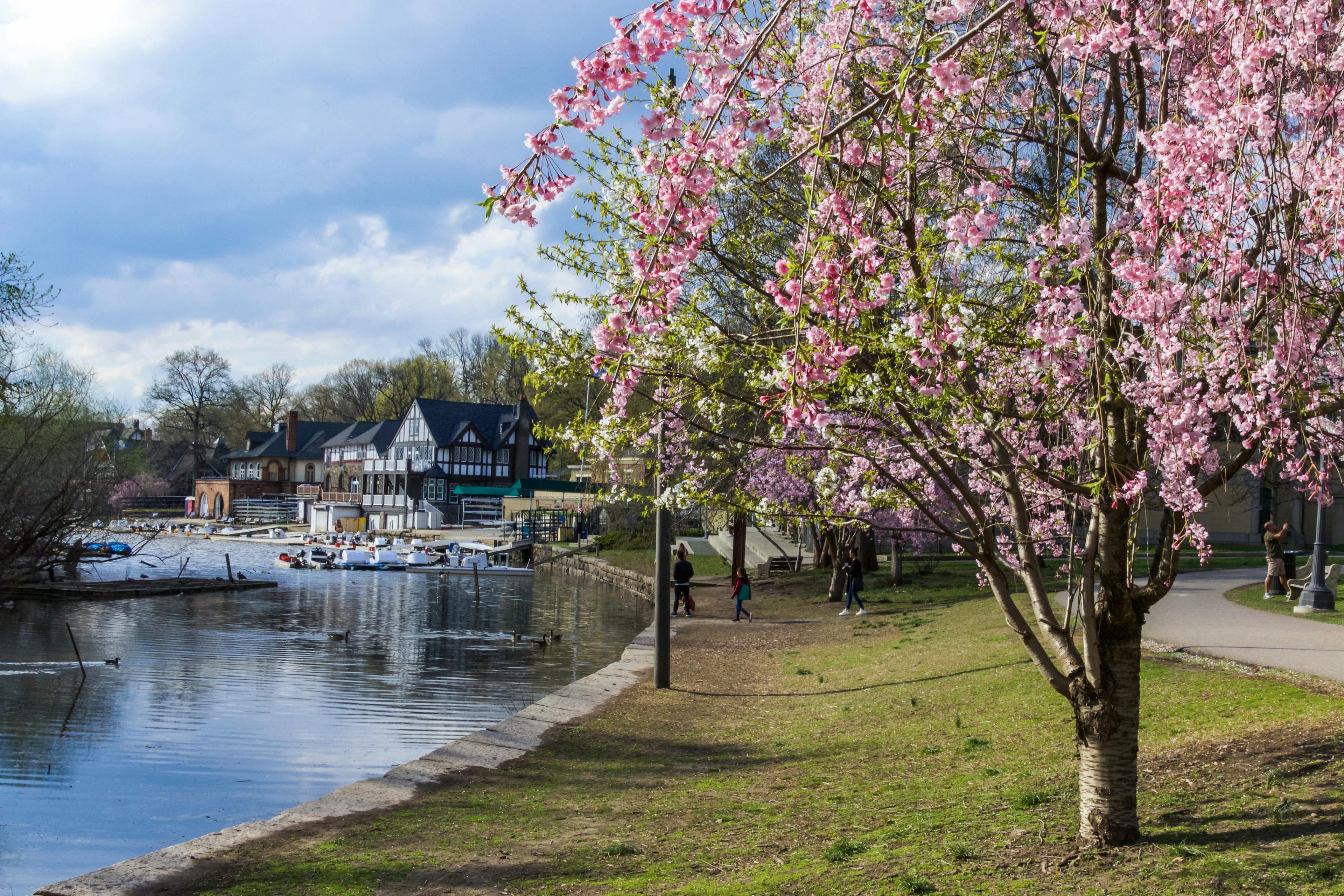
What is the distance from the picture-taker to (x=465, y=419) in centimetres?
8762

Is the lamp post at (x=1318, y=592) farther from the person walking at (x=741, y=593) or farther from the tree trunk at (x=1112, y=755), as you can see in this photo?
the tree trunk at (x=1112, y=755)

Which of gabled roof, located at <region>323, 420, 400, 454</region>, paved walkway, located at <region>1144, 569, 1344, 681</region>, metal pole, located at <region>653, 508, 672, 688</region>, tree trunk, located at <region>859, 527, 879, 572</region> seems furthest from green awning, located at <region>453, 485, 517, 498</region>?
metal pole, located at <region>653, 508, 672, 688</region>

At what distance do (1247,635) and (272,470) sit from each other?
334ft

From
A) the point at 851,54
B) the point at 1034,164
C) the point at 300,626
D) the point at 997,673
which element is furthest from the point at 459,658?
the point at 851,54

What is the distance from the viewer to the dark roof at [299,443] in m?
104

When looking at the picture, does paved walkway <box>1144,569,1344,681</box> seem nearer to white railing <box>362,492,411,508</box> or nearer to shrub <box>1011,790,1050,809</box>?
shrub <box>1011,790,1050,809</box>

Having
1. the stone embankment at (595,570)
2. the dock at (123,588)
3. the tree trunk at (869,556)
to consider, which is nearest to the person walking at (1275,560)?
the tree trunk at (869,556)

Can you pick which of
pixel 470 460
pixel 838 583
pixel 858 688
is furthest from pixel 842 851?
pixel 470 460

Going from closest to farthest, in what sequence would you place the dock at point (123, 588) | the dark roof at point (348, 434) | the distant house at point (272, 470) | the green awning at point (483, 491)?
the dock at point (123, 588), the green awning at point (483, 491), the dark roof at point (348, 434), the distant house at point (272, 470)

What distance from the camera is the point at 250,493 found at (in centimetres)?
10400

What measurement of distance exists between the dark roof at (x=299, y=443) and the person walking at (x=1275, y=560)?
95.5 m

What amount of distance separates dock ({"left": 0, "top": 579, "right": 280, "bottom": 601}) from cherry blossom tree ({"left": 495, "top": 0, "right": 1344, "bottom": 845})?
32.3 metres

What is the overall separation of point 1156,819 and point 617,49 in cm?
534

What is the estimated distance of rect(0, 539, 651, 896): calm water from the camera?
403 inches
